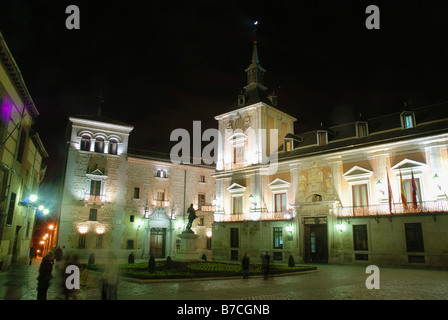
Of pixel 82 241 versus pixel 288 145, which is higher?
pixel 288 145

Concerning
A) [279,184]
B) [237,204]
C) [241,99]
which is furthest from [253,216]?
[241,99]

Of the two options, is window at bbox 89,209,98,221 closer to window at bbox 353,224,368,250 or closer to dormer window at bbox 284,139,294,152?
dormer window at bbox 284,139,294,152

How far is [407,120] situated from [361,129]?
3780mm

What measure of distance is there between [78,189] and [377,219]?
30747mm

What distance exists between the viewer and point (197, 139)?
41.2 m

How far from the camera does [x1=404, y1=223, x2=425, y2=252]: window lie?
79.1 feet

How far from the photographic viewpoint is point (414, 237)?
2438 cm

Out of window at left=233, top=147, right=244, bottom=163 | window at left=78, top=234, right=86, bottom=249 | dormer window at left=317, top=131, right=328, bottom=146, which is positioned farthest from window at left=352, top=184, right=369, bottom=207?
window at left=78, top=234, right=86, bottom=249

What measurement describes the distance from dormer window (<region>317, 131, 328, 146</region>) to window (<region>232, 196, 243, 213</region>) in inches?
397

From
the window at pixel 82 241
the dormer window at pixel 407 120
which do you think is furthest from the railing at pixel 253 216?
the window at pixel 82 241

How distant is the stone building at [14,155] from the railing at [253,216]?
1859 centimetres

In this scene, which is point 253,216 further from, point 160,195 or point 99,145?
point 99,145
